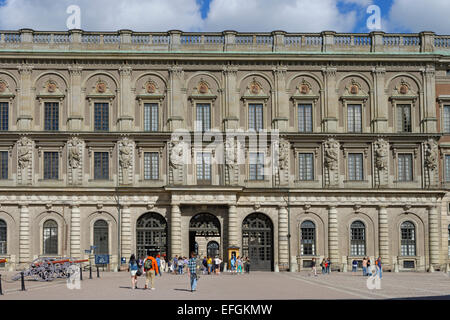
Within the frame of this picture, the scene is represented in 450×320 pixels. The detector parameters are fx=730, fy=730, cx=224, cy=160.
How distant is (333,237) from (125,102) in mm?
20286

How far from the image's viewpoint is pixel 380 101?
61.2 metres

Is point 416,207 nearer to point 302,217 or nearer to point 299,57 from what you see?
point 302,217

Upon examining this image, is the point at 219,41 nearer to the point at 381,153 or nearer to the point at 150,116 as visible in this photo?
the point at 150,116

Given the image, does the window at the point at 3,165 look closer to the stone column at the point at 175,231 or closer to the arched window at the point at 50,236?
→ the arched window at the point at 50,236

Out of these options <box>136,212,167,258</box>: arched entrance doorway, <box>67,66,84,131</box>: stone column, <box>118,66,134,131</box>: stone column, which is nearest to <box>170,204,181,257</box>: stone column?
<box>136,212,167,258</box>: arched entrance doorway

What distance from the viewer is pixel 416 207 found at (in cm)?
6041

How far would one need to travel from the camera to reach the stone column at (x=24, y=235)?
190 feet

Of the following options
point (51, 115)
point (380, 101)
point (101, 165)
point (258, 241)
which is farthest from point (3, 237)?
point (380, 101)

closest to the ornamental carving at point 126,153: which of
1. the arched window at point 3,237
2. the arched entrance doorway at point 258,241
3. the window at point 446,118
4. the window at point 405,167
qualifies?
the arched window at point 3,237

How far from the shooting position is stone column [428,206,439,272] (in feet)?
197

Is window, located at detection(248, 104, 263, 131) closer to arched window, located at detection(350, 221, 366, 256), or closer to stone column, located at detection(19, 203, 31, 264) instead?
arched window, located at detection(350, 221, 366, 256)

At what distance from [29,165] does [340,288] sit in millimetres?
30437

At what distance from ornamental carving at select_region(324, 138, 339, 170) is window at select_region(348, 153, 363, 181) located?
1392 mm
